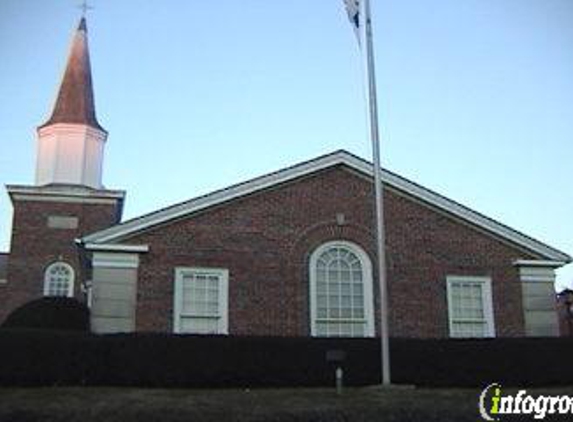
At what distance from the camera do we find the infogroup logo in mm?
14914

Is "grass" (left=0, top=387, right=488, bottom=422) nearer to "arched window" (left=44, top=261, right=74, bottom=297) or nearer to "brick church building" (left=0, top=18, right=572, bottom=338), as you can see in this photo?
"brick church building" (left=0, top=18, right=572, bottom=338)

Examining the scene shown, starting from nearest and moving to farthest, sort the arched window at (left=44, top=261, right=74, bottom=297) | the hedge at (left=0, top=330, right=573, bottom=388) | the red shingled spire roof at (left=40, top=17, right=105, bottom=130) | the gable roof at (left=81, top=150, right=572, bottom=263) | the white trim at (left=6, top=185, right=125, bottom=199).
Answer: the hedge at (left=0, top=330, right=573, bottom=388), the gable roof at (left=81, top=150, right=572, bottom=263), the arched window at (left=44, top=261, right=74, bottom=297), the white trim at (left=6, top=185, right=125, bottom=199), the red shingled spire roof at (left=40, top=17, right=105, bottom=130)

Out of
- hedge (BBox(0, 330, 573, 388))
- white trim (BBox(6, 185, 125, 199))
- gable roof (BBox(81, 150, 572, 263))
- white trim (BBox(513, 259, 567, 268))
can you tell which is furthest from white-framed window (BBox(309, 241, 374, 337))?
white trim (BBox(6, 185, 125, 199))

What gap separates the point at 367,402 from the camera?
1555 centimetres

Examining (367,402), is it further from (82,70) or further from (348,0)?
(82,70)

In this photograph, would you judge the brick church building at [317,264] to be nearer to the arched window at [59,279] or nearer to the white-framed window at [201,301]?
the white-framed window at [201,301]

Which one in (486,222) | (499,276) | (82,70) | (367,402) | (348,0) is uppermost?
(82,70)

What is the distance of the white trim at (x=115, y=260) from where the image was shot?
71.6 ft

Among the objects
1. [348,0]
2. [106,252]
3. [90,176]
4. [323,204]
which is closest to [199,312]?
[106,252]

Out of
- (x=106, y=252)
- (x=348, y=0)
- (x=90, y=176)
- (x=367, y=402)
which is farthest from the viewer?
(x=90, y=176)

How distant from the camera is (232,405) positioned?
15336 mm

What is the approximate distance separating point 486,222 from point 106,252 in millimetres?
11123

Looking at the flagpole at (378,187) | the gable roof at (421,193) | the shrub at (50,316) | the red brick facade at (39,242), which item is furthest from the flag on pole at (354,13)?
the red brick facade at (39,242)

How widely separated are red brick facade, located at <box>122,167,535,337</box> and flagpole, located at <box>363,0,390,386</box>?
4.39 metres
